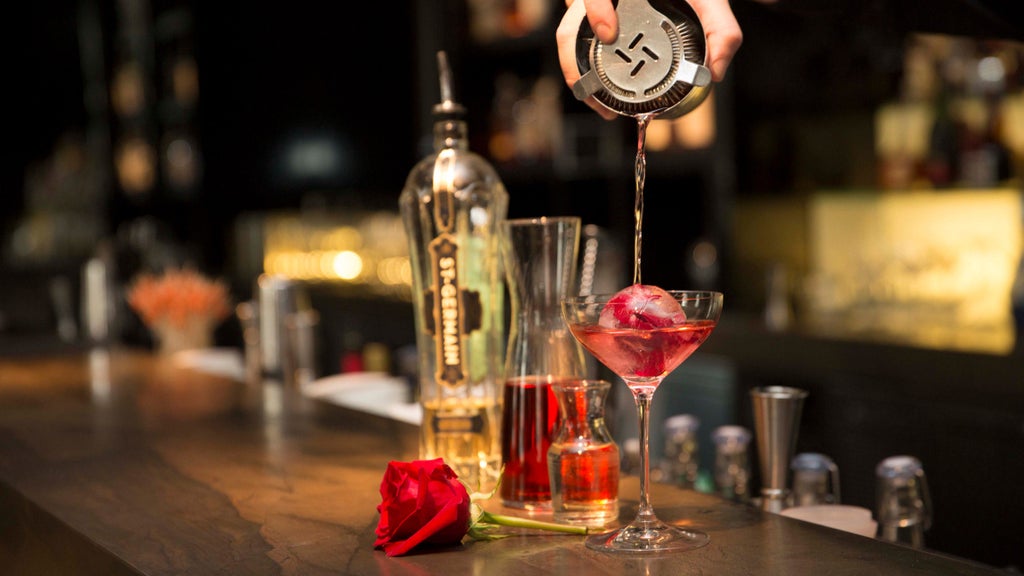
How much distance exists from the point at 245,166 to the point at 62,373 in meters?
3.38

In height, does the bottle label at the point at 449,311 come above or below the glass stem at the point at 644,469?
above

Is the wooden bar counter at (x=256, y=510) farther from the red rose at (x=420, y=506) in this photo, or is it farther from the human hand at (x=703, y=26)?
the human hand at (x=703, y=26)

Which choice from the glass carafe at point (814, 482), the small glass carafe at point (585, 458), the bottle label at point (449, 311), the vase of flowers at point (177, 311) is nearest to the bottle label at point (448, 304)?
the bottle label at point (449, 311)

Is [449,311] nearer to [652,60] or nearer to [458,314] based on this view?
[458,314]

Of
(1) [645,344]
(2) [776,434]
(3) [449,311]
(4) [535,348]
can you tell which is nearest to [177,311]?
(3) [449,311]

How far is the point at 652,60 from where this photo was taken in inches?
40.8

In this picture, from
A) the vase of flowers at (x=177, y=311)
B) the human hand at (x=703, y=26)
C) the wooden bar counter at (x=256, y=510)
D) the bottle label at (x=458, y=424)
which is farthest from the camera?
the vase of flowers at (x=177, y=311)

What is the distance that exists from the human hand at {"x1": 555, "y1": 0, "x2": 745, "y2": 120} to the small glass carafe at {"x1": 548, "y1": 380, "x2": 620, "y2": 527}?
0.27 meters

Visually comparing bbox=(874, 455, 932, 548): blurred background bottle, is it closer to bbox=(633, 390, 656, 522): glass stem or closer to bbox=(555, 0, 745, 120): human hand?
bbox=(633, 390, 656, 522): glass stem

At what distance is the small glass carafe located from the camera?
40.5 inches

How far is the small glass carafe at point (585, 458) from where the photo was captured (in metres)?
1.03

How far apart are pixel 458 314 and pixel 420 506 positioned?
348 millimetres

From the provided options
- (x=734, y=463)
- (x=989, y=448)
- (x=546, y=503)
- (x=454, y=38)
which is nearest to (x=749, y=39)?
(x=454, y=38)

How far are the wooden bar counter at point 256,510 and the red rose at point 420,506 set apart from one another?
18 mm
